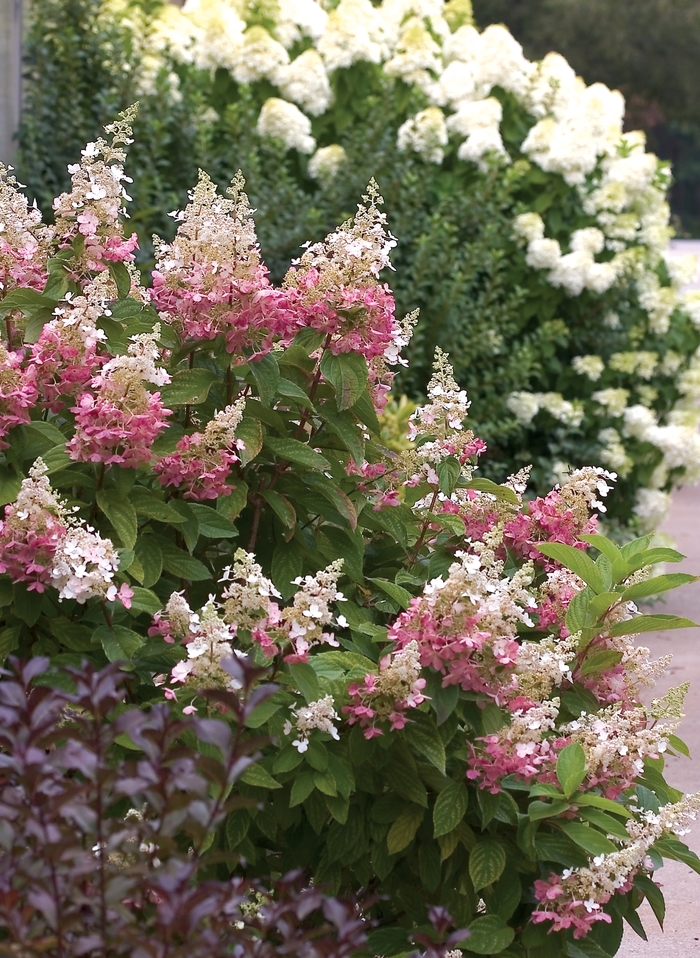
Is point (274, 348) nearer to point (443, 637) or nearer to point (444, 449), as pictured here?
point (444, 449)

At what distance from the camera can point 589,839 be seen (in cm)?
208

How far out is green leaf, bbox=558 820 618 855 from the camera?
206 cm

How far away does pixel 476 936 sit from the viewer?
2.14 m

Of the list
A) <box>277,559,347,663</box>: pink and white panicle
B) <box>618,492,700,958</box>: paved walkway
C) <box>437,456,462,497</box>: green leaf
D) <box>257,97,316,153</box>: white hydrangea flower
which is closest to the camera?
<box>277,559,347,663</box>: pink and white panicle

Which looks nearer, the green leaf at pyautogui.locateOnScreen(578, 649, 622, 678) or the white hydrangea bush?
the green leaf at pyautogui.locateOnScreen(578, 649, 622, 678)

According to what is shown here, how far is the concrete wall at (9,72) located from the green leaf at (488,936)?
5.44 meters

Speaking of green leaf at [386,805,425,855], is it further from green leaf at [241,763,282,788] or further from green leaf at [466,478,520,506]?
green leaf at [466,478,520,506]

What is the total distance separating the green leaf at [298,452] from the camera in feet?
7.76

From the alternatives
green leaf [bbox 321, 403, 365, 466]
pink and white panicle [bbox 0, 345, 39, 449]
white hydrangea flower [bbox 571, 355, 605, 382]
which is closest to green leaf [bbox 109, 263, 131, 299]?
pink and white panicle [bbox 0, 345, 39, 449]

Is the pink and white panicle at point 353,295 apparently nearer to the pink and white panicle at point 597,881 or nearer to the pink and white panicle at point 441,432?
the pink and white panicle at point 441,432

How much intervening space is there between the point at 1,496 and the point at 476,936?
1049mm

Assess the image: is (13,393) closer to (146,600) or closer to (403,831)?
(146,600)

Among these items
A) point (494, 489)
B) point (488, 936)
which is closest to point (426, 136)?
point (494, 489)

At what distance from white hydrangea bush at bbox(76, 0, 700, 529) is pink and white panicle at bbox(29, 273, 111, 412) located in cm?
474
